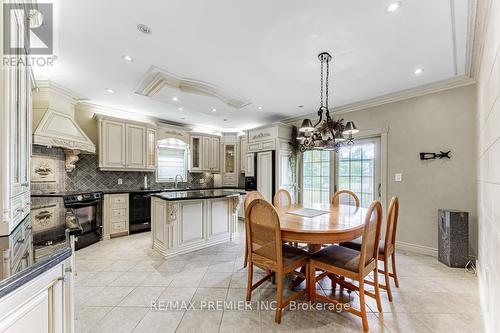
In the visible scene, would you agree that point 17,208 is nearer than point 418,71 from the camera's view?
Yes

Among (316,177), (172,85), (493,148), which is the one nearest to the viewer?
(493,148)

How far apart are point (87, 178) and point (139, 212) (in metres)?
1.18

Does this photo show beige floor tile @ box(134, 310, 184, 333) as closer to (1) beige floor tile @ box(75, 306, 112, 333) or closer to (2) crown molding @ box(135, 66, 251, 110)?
(1) beige floor tile @ box(75, 306, 112, 333)

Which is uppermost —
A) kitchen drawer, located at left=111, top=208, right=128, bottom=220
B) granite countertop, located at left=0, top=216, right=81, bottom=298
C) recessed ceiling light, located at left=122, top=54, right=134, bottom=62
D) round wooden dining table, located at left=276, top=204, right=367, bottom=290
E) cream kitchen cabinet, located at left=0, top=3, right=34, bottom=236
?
recessed ceiling light, located at left=122, top=54, right=134, bottom=62

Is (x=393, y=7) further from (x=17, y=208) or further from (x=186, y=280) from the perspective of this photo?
(x=186, y=280)

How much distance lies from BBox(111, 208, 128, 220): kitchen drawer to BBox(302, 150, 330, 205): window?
12.5 feet

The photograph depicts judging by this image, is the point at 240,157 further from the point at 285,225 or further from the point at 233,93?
the point at 285,225

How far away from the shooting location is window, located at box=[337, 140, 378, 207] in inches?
152

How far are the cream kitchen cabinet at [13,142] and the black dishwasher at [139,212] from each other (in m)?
2.77

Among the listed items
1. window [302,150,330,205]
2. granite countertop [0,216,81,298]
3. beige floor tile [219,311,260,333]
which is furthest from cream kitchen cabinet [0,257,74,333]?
window [302,150,330,205]

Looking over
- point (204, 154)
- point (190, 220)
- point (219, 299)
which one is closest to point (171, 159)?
point (204, 154)

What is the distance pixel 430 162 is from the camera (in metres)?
3.19

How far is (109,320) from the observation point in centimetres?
176

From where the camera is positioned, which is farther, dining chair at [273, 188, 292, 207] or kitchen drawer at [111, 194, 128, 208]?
kitchen drawer at [111, 194, 128, 208]
